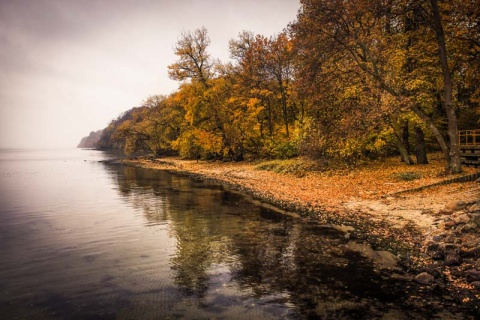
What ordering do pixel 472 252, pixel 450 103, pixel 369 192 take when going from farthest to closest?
1. pixel 450 103
2. pixel 369 192
3. pixel 472 252

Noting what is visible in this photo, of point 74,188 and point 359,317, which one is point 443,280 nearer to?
point 359,317

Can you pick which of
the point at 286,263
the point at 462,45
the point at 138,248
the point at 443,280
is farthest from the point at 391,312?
the point at 462,45

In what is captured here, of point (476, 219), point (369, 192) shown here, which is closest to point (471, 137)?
point (369, 192)

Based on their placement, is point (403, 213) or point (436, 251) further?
point (403, 213)

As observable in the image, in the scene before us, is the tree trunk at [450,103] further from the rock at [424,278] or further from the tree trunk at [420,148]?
the rock at [424,278]

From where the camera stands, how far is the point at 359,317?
6.86 m

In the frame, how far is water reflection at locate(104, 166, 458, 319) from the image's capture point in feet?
24.2

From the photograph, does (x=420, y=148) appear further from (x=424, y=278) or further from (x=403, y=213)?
(x=424, y=278)

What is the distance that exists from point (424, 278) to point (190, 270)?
6.78 m

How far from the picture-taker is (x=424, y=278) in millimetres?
8344

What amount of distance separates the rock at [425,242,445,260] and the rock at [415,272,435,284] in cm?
126

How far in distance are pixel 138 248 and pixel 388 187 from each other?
51.0 feet

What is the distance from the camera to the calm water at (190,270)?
735cm

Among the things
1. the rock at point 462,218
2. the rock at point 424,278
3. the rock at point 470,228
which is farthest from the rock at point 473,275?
the rock at point 462,218
